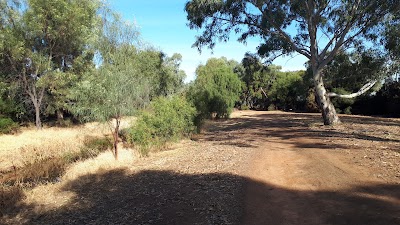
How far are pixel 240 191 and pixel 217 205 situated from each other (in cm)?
92

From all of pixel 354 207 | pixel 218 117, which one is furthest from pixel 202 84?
pixel 354 207

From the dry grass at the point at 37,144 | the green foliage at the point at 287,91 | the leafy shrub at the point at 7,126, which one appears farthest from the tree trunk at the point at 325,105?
the green foliage at the point at 287,91

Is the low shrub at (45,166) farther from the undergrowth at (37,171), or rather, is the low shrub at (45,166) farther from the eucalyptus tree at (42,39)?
the eucalyptus tree at (42,39)

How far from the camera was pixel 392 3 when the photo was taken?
1662cm

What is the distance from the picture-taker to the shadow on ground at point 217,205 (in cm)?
539

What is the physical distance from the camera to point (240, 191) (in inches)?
280

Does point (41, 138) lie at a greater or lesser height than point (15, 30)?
lesser

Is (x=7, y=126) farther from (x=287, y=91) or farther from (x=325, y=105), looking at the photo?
(x=287, y=91)

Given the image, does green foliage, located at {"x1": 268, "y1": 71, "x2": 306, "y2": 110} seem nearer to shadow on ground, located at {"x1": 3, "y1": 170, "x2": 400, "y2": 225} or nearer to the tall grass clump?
the tall grass clump

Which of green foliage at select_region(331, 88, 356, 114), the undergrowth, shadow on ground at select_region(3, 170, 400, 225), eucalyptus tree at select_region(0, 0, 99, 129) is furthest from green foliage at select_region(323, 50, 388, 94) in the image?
eucalyptus tree at select_region(0, 0, 99, 129)

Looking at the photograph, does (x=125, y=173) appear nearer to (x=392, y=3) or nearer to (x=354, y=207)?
(x=354, y=207)

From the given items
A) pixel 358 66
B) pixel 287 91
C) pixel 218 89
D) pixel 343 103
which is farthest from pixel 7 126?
pixel 287 91

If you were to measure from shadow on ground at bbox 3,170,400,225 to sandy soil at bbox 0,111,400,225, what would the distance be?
2cm

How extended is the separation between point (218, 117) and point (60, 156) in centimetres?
1927
